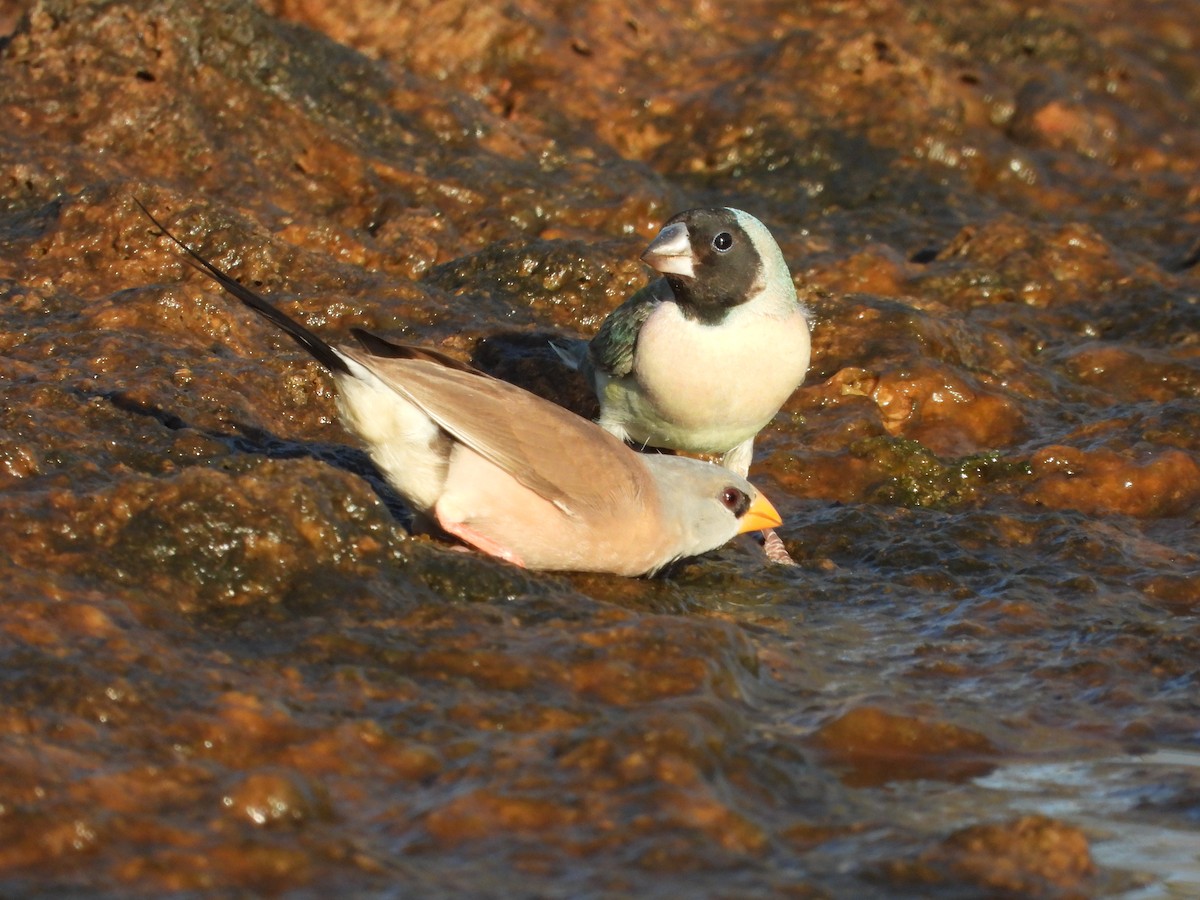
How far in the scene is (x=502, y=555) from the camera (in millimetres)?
5535

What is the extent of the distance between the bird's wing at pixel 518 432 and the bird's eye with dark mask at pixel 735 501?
0.37m

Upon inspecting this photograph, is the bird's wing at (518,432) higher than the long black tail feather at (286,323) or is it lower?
lower

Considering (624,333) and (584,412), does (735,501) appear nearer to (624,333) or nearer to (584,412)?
(624,333)

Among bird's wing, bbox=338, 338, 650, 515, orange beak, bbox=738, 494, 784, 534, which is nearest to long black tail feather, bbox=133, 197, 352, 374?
bird's wing, bbox=338, 338, 650, 515

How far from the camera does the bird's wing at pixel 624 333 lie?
6.91m

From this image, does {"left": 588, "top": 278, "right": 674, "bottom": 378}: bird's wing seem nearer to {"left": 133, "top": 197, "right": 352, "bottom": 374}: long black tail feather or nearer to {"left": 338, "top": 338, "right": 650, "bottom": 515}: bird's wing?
{"left": 338, "top": 338, "right": 650, "bottom": 515}: bird's wing

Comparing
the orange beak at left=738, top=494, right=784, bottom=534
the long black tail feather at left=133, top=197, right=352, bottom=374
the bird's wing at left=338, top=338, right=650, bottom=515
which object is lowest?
the orange beak at left=738, top=494, right=784, bottom=534

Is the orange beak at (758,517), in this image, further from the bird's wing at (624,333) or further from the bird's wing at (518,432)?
the bird's wing at (624,333)

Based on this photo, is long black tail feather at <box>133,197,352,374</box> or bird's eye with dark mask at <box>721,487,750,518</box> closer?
long black tail feather at <box>133,197,352,374</box>

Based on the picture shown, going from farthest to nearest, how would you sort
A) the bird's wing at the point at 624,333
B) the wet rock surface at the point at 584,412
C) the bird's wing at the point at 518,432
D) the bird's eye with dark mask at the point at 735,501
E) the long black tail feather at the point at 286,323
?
the bird's wing at the point at 624,333 → the bird's eye with dark mask at the point at 735,501 → the bird's wing at the point at 518,432 → the long black tail feather at the point at 286,323 → the wet rock surface at the point at 584,412

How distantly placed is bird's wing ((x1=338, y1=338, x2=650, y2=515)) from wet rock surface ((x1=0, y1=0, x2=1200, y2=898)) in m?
0.35

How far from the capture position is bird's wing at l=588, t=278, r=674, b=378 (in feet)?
22.7

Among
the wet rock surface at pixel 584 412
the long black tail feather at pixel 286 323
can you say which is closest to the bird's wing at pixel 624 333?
the wet rock surface at pixel 584 412

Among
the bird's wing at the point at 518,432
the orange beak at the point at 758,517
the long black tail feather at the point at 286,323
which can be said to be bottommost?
the orange beak at the point at 758,517
